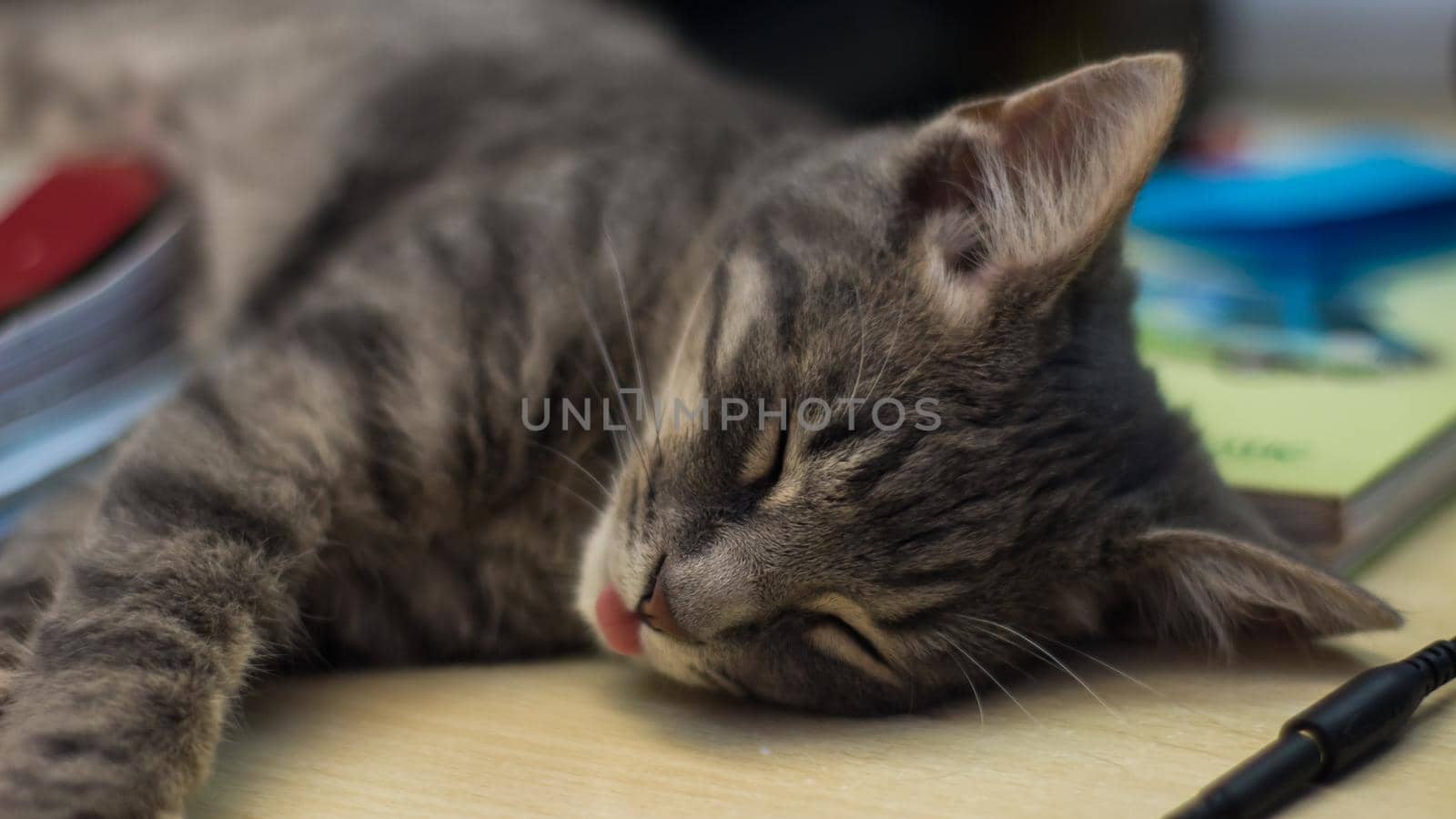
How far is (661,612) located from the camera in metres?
1.00

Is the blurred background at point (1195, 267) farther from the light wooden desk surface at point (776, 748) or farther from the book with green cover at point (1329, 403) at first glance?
the light wooden desk surface at point (776, 748)

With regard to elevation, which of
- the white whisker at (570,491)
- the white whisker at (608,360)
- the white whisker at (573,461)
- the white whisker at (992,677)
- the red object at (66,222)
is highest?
the red object at (66,222)

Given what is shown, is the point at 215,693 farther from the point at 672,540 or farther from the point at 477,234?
the point at 477,234

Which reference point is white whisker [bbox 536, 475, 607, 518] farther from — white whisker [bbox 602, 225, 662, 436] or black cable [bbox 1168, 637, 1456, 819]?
black cable [bbox 1168, 637, 1456, 819]

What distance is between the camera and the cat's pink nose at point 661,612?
99 cm

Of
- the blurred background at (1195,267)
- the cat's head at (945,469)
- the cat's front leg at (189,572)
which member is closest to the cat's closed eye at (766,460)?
the cat's head at (945,469)

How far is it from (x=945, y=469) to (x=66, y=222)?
118cm

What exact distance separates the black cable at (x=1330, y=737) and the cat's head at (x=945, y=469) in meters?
0.06

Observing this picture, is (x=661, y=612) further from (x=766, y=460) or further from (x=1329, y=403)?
(x=1329, y=403)

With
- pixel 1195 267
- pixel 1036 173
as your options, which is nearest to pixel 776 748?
pixel 1036 173

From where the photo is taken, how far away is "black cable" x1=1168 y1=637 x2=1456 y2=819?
83 centimetres

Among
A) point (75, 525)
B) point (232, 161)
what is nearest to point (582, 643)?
point (75, 525)

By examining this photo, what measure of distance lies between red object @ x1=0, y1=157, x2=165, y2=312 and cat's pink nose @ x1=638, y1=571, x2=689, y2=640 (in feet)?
2.81

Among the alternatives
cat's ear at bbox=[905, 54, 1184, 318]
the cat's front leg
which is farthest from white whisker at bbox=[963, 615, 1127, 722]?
the cat's front leg
